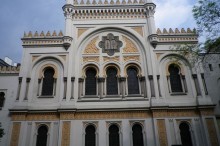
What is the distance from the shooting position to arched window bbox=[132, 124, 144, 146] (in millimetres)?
18241

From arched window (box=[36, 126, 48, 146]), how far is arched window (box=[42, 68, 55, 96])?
9.27ft

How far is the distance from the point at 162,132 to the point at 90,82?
272 inches

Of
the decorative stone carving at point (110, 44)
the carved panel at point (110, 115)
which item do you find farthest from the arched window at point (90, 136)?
the decorative stone carving at point (110, 44)

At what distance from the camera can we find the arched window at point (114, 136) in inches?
718

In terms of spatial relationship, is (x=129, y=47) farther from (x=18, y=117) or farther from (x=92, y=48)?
(x=18, y=117)

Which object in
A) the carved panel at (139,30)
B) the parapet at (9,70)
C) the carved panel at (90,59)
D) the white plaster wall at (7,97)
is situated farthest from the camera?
the carved panel at (139,30)

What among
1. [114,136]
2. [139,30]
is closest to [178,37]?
[139,30]

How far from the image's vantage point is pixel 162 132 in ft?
59.6

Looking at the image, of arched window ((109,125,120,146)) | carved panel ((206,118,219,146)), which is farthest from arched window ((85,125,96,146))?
carved panel ((206,118,219,146))

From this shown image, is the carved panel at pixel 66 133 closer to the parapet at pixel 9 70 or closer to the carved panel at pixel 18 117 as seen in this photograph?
the carved panel at pixel 18 117

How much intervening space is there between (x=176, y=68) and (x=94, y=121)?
831 centimetres

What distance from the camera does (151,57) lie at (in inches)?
824

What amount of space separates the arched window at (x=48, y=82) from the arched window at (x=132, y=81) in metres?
6.34

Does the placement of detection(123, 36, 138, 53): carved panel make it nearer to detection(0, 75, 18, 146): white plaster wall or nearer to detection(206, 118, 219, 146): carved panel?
→ detection(206, 118, 219, 146): carved panel
